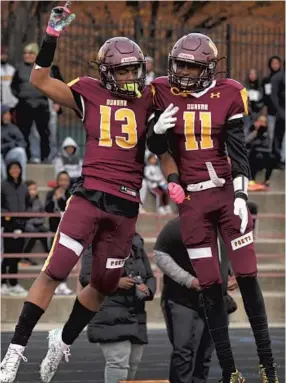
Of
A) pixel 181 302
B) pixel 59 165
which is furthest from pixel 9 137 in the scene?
pixel 181 302

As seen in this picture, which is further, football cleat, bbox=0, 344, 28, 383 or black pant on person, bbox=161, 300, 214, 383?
black pant on person, bbox=161, 300, 214, 383

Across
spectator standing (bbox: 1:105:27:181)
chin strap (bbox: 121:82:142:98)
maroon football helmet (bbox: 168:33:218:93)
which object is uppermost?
maroon football helmet (bbox: 168:33:218:93)

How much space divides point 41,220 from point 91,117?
6746 millimetres

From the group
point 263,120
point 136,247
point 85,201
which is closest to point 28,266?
point 263,120

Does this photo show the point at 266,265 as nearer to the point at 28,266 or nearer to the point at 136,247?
the point at 28,266

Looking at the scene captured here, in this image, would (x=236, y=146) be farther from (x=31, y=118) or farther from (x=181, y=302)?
(x=31, y=118)

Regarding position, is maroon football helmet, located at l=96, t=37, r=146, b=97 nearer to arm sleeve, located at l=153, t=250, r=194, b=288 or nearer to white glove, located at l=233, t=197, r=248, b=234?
white glove, located at l=233, t=197, r=248, b=234

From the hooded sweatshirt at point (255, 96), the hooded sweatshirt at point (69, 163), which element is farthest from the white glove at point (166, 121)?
the hooded sweatshirt at point (255, 96)

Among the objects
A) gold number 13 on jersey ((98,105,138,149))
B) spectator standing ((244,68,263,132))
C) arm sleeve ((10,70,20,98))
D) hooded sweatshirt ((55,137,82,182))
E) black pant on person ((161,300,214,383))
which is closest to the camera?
gold number 13 on jersey ((98,105,138,149))

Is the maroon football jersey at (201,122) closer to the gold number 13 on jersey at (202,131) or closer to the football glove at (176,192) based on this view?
the gold number 13 on jersey at (202,131)

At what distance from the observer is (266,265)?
1512cm

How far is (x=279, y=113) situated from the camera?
55.5ft

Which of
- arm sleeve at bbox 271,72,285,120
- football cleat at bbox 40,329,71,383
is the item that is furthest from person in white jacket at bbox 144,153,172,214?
football cleat at bbox 40,329,71,383

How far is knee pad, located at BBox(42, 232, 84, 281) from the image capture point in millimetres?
7379
